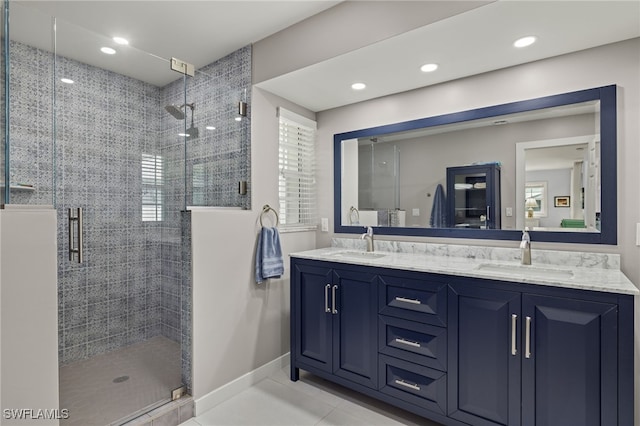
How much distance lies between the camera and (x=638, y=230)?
1800 mm

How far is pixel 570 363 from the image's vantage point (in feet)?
4.98

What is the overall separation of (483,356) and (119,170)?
2631 millimetres

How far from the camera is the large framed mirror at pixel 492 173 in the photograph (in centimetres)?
195

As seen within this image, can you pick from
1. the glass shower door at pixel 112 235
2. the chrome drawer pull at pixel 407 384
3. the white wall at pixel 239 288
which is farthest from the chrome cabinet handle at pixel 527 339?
the glass shower door at pixel 112 235

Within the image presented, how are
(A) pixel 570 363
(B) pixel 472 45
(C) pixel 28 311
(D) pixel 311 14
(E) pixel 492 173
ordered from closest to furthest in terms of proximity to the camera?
1. (C) pixel 28 311
2. (A) pixel 570 363
3. (B) pixel 472 45
4. (D) pixel 311 14
5. (E) pixel 492 173

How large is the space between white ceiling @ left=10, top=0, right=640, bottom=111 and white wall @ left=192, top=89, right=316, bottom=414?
1.73 ft

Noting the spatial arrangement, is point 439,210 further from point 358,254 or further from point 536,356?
point 536,356

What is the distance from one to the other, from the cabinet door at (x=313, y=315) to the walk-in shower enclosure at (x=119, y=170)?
714 mm

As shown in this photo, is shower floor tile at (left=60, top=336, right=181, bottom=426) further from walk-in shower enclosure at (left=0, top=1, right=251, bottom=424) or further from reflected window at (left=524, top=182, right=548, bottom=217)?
reflected window at (left=524, top=182, right=548, bottom=217)

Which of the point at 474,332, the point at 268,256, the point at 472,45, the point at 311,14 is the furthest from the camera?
the point at 268,256

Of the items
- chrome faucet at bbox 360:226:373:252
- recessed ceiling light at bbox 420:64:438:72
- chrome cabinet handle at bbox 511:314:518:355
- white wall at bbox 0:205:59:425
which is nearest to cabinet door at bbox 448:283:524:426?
chrome cabinet handle at bbox 511:314:518:355

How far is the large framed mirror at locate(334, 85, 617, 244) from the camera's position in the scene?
6.40 feet

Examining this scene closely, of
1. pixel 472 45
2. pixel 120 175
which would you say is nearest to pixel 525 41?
pixel 472 45

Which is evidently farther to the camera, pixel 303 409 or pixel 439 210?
pixel 439 210
